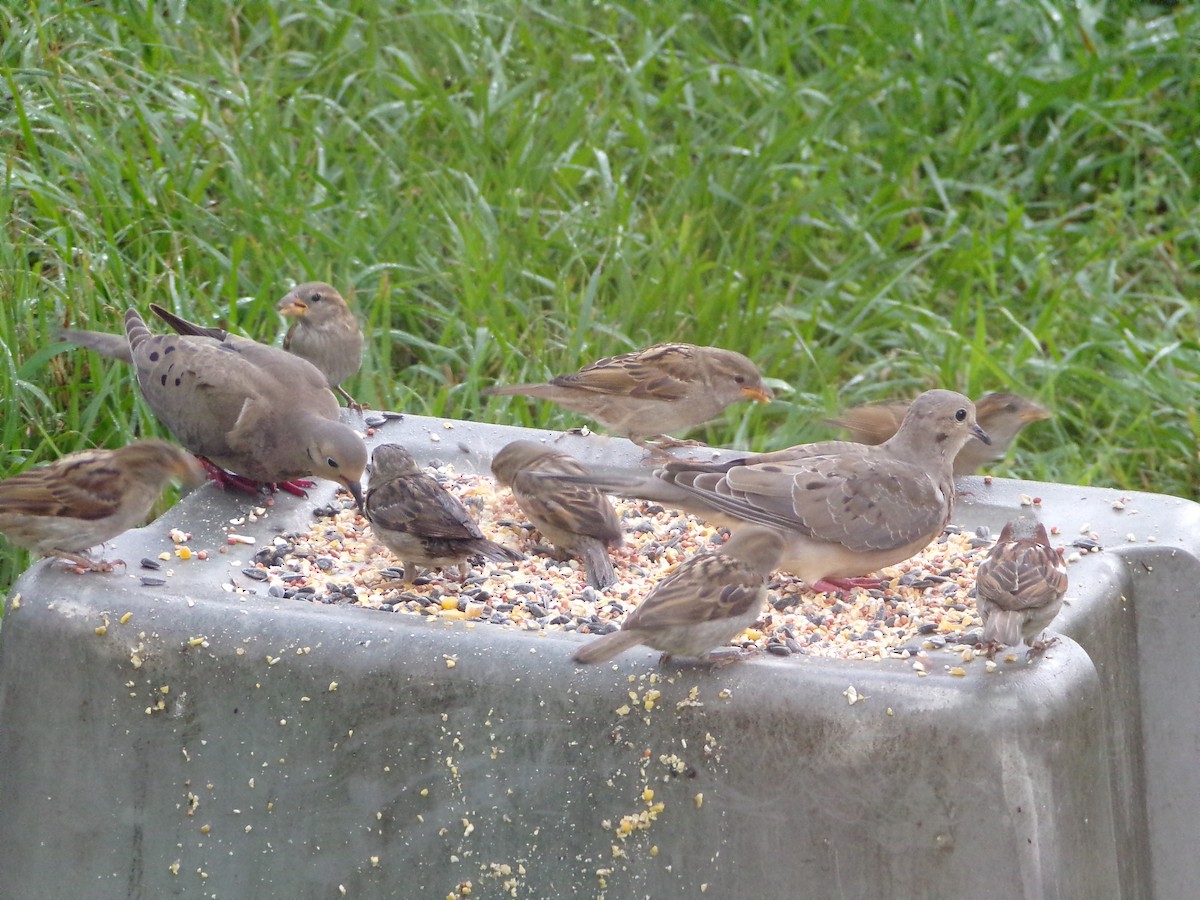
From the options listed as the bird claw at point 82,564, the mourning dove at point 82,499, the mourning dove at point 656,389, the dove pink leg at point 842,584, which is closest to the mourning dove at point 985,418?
the mourning dove at point 656,389

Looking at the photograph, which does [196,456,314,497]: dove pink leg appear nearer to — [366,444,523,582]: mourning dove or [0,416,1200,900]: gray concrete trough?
[366,444,523,582]: mourning dove

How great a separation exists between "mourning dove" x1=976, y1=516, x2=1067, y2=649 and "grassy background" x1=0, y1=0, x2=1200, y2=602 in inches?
125

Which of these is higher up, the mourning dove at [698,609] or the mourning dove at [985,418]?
the mourning dove at [698,609]

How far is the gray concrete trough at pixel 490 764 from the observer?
3.63 meters

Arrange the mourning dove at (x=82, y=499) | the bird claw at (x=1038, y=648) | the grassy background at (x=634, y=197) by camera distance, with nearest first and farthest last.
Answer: the bird claw at (x=1038, y=648), the mourning dove at (x=82, y=499), the grassy background at (x=634, y=197)

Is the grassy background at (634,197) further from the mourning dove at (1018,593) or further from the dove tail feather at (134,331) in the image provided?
the mourning dove at (1018,593)

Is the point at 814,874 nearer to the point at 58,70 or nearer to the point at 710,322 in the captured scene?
the point at 710,322

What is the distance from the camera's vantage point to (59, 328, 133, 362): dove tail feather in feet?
18.6

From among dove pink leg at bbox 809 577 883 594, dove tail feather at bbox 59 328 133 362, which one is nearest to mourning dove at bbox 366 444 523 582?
dove pink leg at bbox 809 577 883 594

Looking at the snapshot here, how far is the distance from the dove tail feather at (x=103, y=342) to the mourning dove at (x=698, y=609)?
2.55 m

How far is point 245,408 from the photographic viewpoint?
5.01 metres

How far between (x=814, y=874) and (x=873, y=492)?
1.30 m

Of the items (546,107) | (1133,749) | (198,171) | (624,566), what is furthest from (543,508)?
(546,107)

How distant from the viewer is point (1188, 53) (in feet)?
32.1
